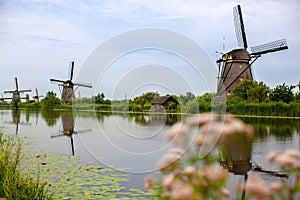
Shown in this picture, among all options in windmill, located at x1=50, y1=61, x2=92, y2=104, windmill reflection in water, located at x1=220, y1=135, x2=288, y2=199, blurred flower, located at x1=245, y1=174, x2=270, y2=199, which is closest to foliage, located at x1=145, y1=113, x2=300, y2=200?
blurred flower, located at x1=245, y1=174, x2=270, y2=199

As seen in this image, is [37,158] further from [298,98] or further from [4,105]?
[4,105]

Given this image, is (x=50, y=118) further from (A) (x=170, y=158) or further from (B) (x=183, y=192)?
(B) (x=183, y=192)

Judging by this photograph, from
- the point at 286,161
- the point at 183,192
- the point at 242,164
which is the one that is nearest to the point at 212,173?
the point at 183,192

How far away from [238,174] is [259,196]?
15.8ft

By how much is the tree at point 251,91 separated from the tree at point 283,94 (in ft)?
1.86

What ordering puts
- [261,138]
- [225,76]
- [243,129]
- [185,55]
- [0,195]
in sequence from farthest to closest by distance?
Result: [225,76]
[261,138]
[185,55]
[0,195]
[243,129]

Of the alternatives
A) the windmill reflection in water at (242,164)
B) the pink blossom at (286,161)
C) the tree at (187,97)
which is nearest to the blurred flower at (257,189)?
the pink blossom at (286,161)

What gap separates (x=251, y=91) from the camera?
78.9 ft

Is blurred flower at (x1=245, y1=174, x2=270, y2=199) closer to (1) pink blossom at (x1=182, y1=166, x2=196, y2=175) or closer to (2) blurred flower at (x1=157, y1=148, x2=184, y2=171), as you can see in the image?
(1) pink blossom at (x1=182, y1=166, x2=196, y2=175)

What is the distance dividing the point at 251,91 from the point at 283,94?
98.4 inches

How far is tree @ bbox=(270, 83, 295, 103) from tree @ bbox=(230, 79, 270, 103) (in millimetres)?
567

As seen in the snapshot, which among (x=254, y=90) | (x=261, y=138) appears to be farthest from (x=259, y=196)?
(x=254, y=90)

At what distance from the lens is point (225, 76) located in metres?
26.7

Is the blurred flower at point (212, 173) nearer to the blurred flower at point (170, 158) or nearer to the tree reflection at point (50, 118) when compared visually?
the blurred flower at point (170, 158)
